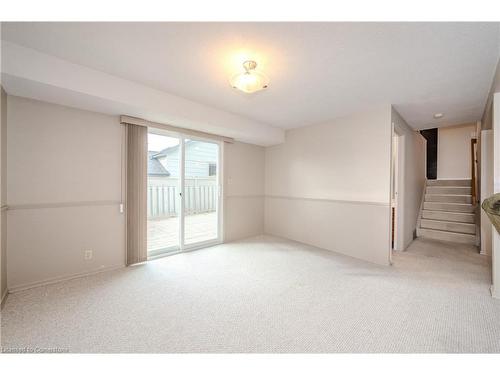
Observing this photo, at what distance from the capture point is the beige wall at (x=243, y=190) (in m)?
4.23

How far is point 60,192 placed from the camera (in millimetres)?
2412

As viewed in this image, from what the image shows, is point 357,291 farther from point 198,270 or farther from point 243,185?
point 243,185

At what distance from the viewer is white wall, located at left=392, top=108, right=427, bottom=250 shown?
12.0 feet

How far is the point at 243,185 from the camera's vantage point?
4512mm

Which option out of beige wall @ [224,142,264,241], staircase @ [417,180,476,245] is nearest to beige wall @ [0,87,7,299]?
beige wall @ [224,142,264,241]

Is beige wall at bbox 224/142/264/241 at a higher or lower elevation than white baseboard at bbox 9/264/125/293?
higher

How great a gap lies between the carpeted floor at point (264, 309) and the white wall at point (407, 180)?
866 mm

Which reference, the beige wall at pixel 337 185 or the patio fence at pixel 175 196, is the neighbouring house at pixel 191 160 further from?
the beige wall at pixel 337 185

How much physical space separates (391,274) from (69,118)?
15.0 feet

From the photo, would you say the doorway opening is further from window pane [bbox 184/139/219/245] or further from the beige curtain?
the beige curtain

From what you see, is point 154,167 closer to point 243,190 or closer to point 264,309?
point 243,190

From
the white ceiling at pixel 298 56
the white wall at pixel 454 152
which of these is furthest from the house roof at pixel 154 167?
the white wall at pixel 454 152

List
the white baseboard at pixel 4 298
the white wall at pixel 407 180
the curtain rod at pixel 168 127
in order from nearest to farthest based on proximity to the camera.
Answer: the white baseboard at pixel 4 298, the curtain rod at pixel 168 127, the white wall at pixel 407 180

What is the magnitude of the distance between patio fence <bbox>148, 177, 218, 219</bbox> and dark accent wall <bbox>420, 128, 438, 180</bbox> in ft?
22.2
